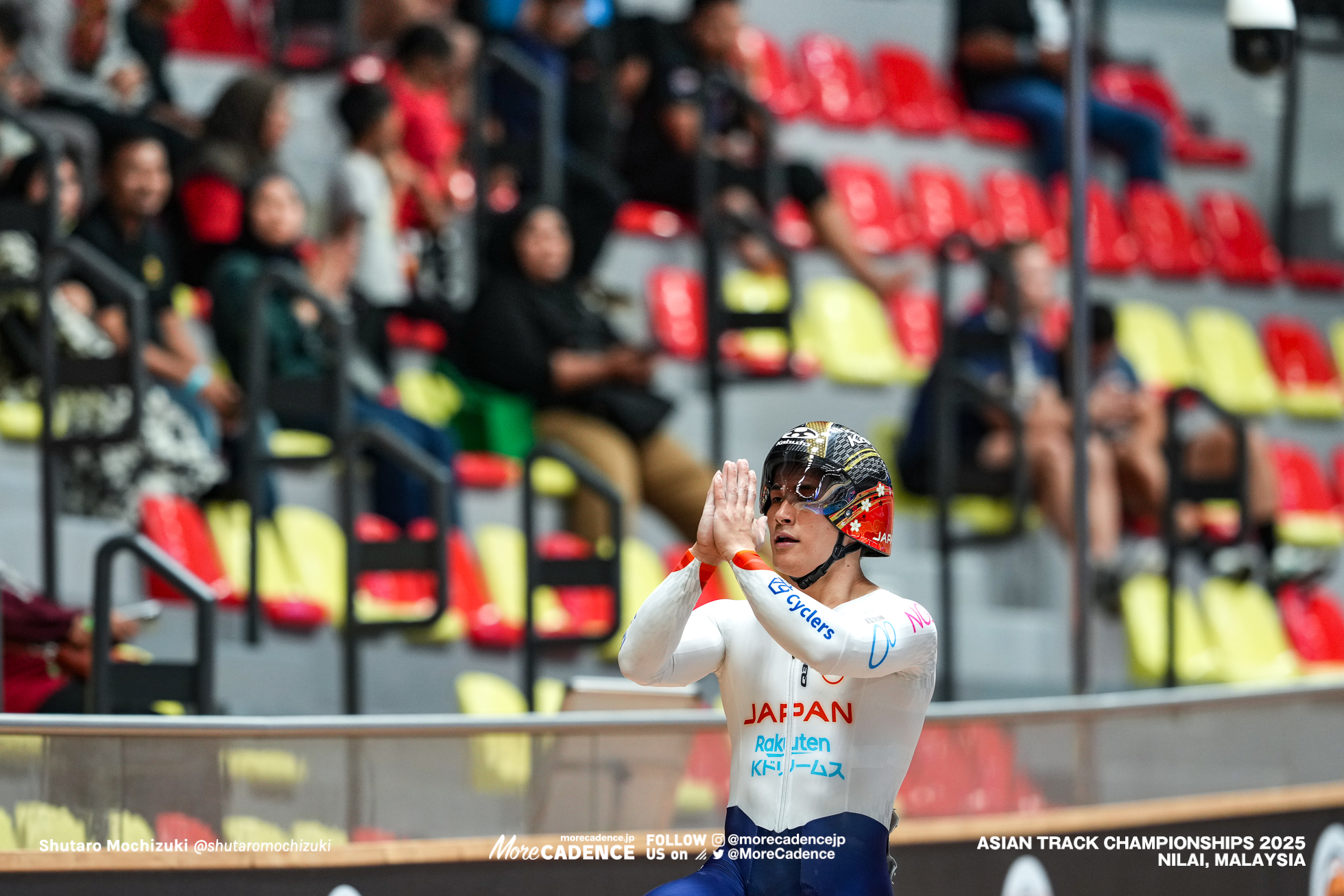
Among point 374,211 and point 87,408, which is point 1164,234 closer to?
point 374,211

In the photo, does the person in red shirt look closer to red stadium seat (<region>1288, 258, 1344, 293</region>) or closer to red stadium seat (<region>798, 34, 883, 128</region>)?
red stadium seat (<region>798, 34, 883, 128</region>)

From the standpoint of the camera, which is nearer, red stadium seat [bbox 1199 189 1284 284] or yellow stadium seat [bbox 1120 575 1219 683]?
yellow stadium seat [bbox 1120 575 1219 683]

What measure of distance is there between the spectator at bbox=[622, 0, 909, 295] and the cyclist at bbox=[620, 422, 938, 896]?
4.89 metres

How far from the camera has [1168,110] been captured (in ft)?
Result: 36.4

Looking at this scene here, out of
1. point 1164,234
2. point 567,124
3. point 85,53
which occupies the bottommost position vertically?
point 1164,234

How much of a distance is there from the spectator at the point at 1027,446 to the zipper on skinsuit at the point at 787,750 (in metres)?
3.81

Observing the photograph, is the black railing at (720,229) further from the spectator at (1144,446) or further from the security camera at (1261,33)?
the security camera at (1261,33)

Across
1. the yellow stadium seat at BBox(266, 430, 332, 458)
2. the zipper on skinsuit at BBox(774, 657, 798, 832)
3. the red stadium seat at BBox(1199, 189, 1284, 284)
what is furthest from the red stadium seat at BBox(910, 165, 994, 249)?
the zipper on skinsuit at BBox(774, 657, 798, 832)

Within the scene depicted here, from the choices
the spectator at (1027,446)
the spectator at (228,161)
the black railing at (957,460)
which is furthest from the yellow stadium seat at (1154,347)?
the spectator at (228,161)

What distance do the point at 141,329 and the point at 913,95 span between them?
238 inches

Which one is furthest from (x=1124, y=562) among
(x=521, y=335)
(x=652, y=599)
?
(x=652, y=599)

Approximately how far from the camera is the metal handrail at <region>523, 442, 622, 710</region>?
5.08 metres

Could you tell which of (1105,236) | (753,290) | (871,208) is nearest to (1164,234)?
(1105,236)

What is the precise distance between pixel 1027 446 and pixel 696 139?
72.0 inches
